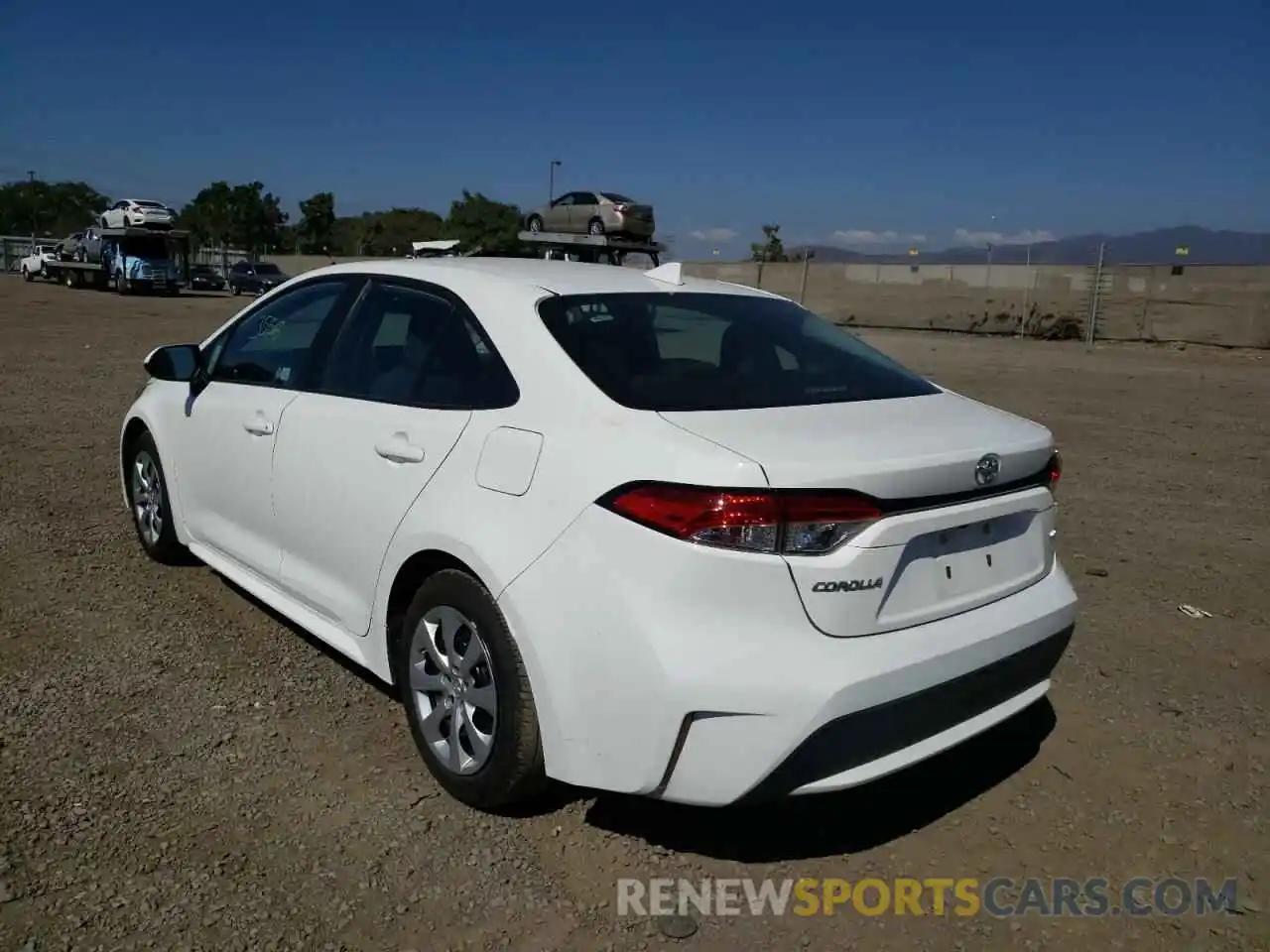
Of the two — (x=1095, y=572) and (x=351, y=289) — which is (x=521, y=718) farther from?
(x=1095, y=572)

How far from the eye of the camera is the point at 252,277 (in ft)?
144

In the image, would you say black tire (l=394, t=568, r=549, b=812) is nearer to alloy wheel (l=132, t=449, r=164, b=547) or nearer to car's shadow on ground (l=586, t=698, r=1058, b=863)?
car's shadow on ground (l=586, t=698, r=1058, b=863)

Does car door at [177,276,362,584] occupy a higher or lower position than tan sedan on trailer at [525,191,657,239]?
lower

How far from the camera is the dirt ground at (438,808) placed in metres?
2.52

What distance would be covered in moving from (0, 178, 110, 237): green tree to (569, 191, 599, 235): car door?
70.7 meters

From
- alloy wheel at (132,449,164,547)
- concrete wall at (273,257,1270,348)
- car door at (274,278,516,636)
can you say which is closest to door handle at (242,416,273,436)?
car door at (274,278,516,636)

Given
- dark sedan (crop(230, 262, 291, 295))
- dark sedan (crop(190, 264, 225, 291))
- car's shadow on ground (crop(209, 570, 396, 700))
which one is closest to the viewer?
car's shadow on ground (crop(209, 570, 396, 700))

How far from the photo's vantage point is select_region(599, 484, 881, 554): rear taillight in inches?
93.0

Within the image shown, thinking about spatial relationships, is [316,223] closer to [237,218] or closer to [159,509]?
[237,218]

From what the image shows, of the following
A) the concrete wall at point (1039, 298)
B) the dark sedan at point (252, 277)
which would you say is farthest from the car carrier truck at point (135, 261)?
the concrete wall at point (1039, 298)

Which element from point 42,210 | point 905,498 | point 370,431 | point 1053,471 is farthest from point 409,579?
point 42,210

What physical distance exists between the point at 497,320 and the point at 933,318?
3033 centimetres

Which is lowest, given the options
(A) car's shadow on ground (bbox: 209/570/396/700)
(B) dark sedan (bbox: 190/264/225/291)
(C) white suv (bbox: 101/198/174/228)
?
(A) car's shadow on ground (bbox: 209/570/396/700)

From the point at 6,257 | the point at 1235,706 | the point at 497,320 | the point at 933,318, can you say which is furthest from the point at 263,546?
the point at 6,257
